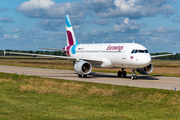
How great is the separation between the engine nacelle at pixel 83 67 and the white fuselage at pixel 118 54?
180 centimetres

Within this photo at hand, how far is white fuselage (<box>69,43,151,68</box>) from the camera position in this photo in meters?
27.6

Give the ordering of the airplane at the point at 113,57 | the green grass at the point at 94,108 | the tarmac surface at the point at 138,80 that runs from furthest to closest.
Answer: the airplane at the point at 113,57
the tarmac surface at the point at 138,80
the green grass at the point at 94,108

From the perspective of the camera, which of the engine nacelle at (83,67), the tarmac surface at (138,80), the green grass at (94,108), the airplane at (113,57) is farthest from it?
the engine nacelle at (83,67)

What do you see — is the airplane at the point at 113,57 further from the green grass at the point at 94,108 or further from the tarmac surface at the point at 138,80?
the green grass at the point at 94,108

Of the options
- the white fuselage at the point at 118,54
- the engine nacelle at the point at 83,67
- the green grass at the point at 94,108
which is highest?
the white fuselage at the point at 118,54

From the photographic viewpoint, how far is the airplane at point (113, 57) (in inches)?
1099

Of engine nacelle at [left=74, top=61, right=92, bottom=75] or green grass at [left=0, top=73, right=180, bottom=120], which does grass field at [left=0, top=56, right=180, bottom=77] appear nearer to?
engine nacelle at [left=74, top=61, right=92, bottom=75]

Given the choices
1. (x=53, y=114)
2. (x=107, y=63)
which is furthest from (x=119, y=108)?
(x=107, y=63)

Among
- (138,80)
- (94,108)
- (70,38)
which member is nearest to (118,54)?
(138,80)

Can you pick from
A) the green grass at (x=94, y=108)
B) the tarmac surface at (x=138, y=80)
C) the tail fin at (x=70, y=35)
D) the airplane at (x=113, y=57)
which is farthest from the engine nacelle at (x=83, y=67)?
the green grass at (x=94, y=108)

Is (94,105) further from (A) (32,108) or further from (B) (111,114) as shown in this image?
(A) (32,108)

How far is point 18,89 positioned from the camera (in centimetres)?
1903

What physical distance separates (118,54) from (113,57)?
36.1 inches

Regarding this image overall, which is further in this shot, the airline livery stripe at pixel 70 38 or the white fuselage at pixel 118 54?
the airline livery stripe at pixel 70 38
